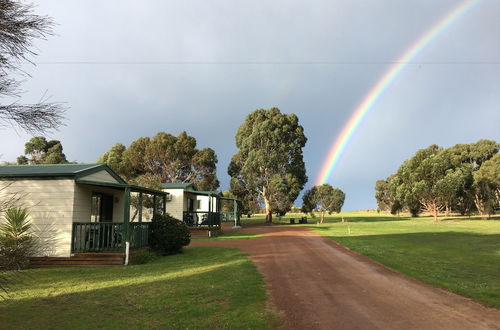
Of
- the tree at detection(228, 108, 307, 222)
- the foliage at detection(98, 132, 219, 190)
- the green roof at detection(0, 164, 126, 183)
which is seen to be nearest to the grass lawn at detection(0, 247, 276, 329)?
the green roof at detection(0, 164, 126, 183)

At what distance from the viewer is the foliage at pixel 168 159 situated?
5297cm

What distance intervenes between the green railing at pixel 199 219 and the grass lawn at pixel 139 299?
16821 mm

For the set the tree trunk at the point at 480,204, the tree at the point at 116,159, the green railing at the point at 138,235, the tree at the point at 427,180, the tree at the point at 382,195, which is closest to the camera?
the green railing at the point at 138,235

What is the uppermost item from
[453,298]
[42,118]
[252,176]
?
[252,176]

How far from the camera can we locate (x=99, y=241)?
13.4m

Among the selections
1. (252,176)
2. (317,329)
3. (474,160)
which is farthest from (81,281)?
(474,160)

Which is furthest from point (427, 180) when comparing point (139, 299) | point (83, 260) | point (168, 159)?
point (139, 299)

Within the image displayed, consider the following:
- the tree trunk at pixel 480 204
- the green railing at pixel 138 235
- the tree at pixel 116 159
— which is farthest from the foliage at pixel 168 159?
the tree trunk at pixel 480 204

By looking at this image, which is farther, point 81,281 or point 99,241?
point 99,241

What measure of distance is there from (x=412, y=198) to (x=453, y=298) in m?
47.4

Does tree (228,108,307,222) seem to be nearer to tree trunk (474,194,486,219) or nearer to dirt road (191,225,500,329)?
tree trunk (474,194,486,219)

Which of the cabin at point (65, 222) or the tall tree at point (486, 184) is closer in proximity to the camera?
the cabin at point (65, 222)

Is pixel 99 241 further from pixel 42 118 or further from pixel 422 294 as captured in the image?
pixel 422 294

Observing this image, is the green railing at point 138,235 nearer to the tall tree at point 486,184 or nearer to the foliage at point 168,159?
the foliage at point 168,159
